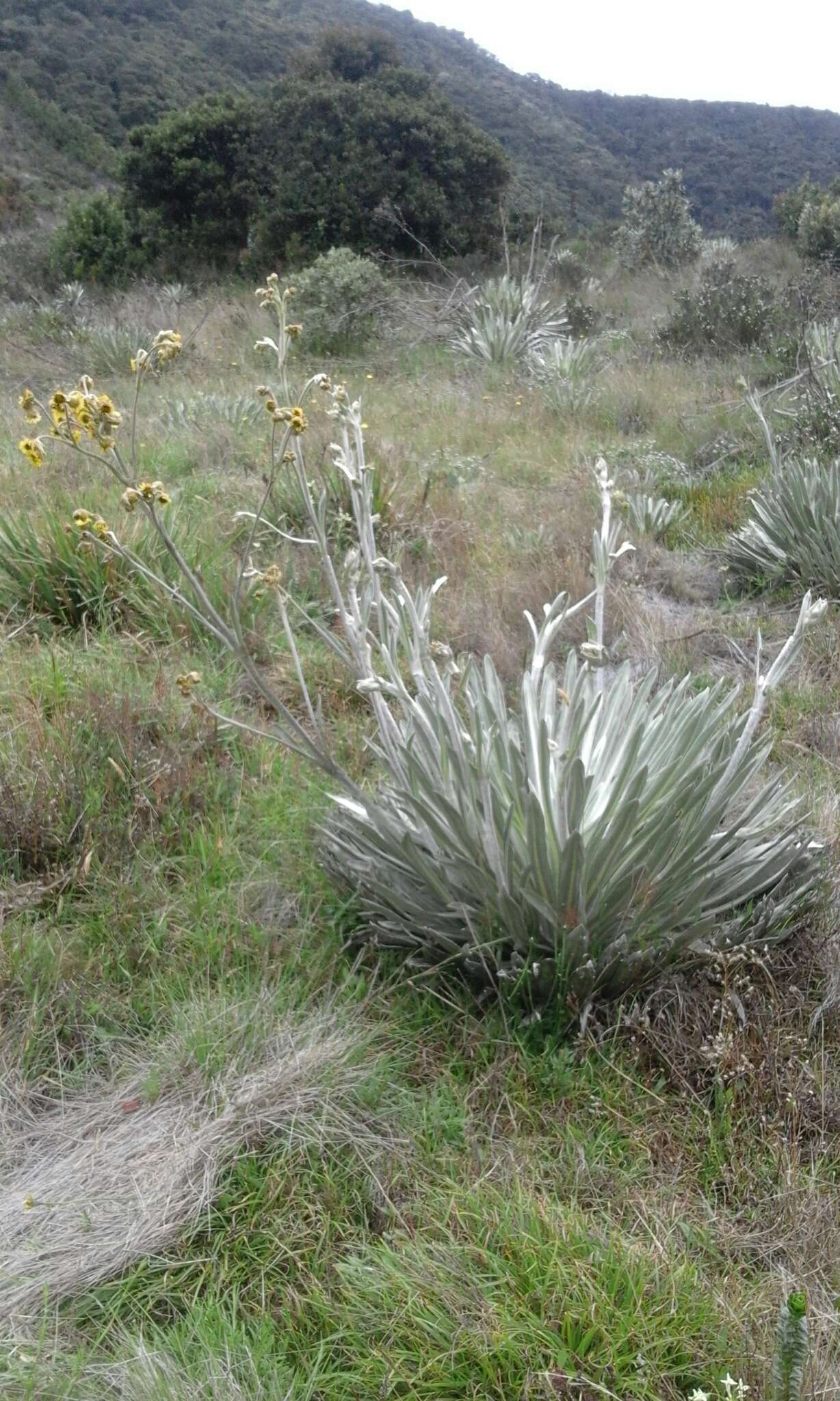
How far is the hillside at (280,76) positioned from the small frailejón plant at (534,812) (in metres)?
21.5

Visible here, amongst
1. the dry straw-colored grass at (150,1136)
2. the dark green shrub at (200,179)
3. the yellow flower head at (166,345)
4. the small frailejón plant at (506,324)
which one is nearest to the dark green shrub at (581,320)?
the small frailejón plant at (506,324)

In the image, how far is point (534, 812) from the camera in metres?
2.04

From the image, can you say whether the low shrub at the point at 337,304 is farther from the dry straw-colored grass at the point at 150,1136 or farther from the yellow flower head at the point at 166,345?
the dry straw-colored grass at the point at 150,1136

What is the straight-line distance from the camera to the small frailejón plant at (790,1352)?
3.78ft

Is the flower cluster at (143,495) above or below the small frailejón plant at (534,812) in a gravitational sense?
above

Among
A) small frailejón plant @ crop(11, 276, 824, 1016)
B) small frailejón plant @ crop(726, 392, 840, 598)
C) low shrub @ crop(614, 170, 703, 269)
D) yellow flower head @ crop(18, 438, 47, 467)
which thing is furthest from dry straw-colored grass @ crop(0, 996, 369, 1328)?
low shrub @ crop(614, 170, 703, 269)

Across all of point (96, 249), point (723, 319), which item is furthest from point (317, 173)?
point (723, 319)

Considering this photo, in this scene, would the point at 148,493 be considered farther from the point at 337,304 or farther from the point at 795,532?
the point at 337,304

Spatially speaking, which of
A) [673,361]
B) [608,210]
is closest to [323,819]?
[673,361]

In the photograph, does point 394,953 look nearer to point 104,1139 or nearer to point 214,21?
point 104,1139

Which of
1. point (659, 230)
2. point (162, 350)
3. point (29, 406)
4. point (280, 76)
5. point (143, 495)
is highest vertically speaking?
point (280, 76)

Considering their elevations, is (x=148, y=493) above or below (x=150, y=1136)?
above

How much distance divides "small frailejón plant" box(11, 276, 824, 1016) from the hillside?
21.5m

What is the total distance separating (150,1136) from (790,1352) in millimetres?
1190
